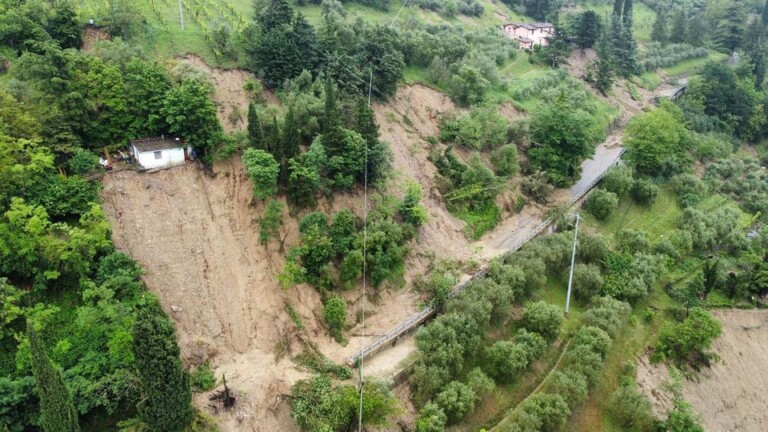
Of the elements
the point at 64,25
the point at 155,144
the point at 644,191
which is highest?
the point at 64,25

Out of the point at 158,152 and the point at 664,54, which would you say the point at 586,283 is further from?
the point at 664,54

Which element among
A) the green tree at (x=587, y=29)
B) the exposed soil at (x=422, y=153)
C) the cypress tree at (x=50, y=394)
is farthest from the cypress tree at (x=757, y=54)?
the cypress tree at (x=50, y=394)

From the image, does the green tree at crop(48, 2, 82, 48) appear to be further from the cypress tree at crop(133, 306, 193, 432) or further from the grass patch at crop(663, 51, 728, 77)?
the grass patch at crop(663, 51, 728, 77)

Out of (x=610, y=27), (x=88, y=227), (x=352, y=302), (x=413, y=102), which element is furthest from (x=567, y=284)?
(x=610, y=27)

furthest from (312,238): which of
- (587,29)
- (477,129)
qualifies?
(587,29)

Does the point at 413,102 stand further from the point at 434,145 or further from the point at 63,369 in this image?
the point at 63,369

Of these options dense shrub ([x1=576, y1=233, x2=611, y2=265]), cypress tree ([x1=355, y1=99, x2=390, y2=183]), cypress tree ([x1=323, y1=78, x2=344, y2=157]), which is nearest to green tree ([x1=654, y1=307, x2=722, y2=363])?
dense shrub ([x1=576, y1=233, x2=611, y2=265])
